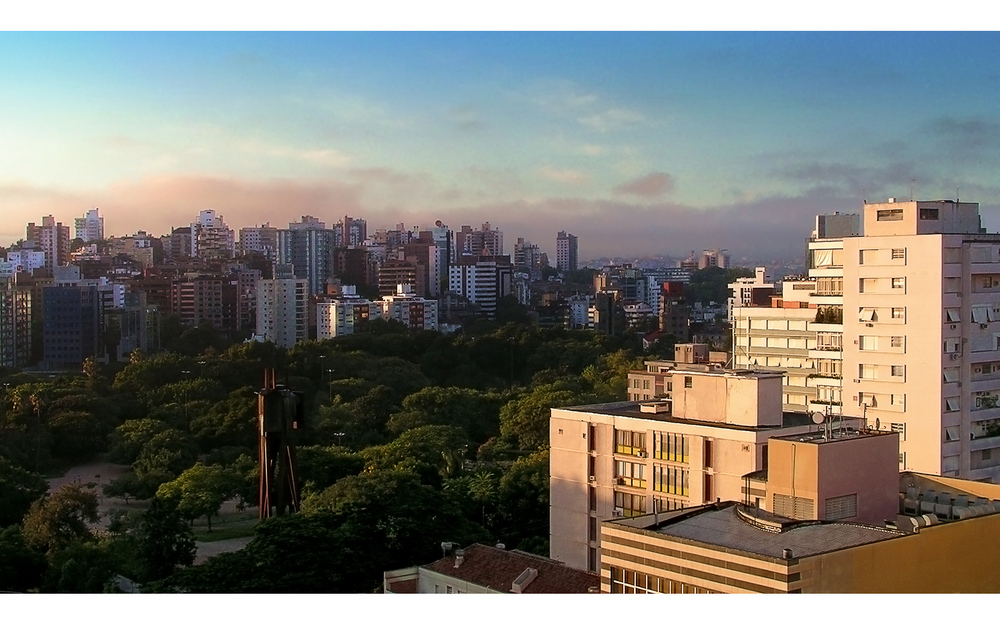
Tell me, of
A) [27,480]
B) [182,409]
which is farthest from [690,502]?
[182,409]

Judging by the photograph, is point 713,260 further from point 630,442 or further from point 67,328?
point 630,442

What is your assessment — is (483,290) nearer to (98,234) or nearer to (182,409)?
(98,234)

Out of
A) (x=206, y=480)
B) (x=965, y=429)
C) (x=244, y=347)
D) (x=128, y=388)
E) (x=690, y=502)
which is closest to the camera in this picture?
(x=690, y=502)

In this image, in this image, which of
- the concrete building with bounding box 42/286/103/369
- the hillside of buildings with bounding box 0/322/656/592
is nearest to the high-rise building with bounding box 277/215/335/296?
the hillside of buildings with bounding box 0/322/656/592

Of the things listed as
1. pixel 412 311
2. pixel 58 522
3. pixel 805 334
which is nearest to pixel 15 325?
pixel 412 311

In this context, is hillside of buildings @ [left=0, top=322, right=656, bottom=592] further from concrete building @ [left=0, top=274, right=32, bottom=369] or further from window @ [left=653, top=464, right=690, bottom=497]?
concrete building @ [left=0, top=274, right=32, bottom=369]

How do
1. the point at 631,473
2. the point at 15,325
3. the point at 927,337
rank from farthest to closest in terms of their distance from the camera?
the point at 15,325 → the point at 927,337 → the point at 631,473
